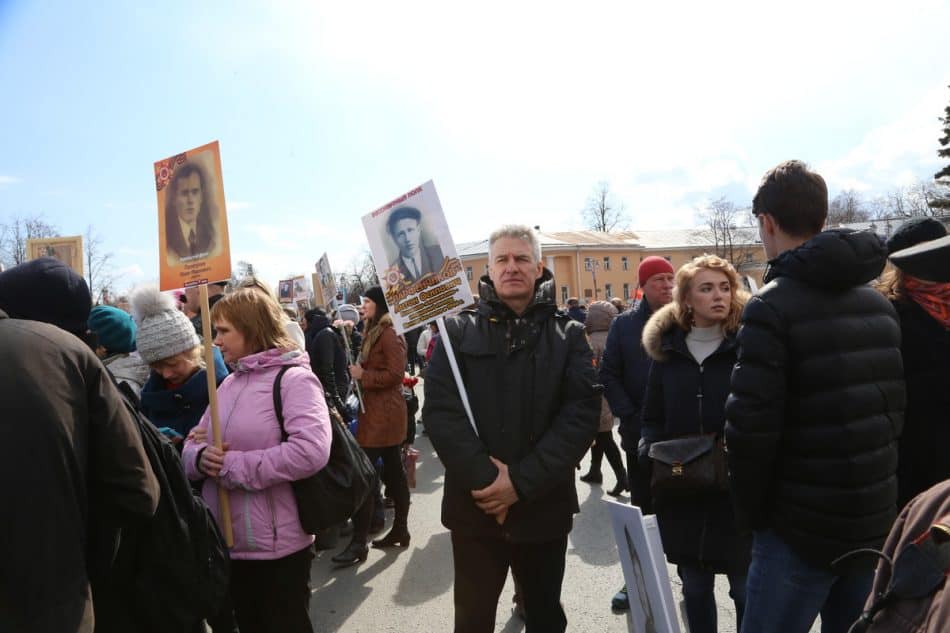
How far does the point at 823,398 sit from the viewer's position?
6.77 feet

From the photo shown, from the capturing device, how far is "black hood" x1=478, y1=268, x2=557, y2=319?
2646mm

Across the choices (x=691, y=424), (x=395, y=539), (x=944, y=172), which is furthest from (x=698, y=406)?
(x=944, y=172)

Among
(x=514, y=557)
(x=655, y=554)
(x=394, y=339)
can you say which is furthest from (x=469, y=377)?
(x=394, y=339)

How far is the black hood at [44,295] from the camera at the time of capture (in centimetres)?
190

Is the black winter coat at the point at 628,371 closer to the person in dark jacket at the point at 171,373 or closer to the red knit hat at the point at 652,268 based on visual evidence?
the red knit hat at the point at 652,268

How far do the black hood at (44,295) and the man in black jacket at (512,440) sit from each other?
134 cm

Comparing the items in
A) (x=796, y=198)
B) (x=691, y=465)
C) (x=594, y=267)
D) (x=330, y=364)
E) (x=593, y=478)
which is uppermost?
(x=796, y=198)

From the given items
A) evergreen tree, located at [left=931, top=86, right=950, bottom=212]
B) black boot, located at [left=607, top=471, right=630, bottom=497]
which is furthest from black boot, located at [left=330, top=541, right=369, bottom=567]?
evergreen tree, located at [left=931, top=86, right=950, bottom=212]

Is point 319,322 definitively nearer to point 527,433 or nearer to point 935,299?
point 527,433

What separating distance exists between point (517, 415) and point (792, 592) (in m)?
1.18

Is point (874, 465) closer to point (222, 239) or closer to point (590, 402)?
point (590, 402)

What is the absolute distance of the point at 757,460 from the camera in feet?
7.06

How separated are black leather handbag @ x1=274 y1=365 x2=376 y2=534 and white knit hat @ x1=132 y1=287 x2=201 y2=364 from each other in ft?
2.22

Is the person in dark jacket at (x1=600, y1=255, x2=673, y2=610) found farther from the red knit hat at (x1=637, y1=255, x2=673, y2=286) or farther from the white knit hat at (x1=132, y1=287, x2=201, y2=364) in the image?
the white knit hat at (x1=132, y1=287, x2=201, y2=364)
